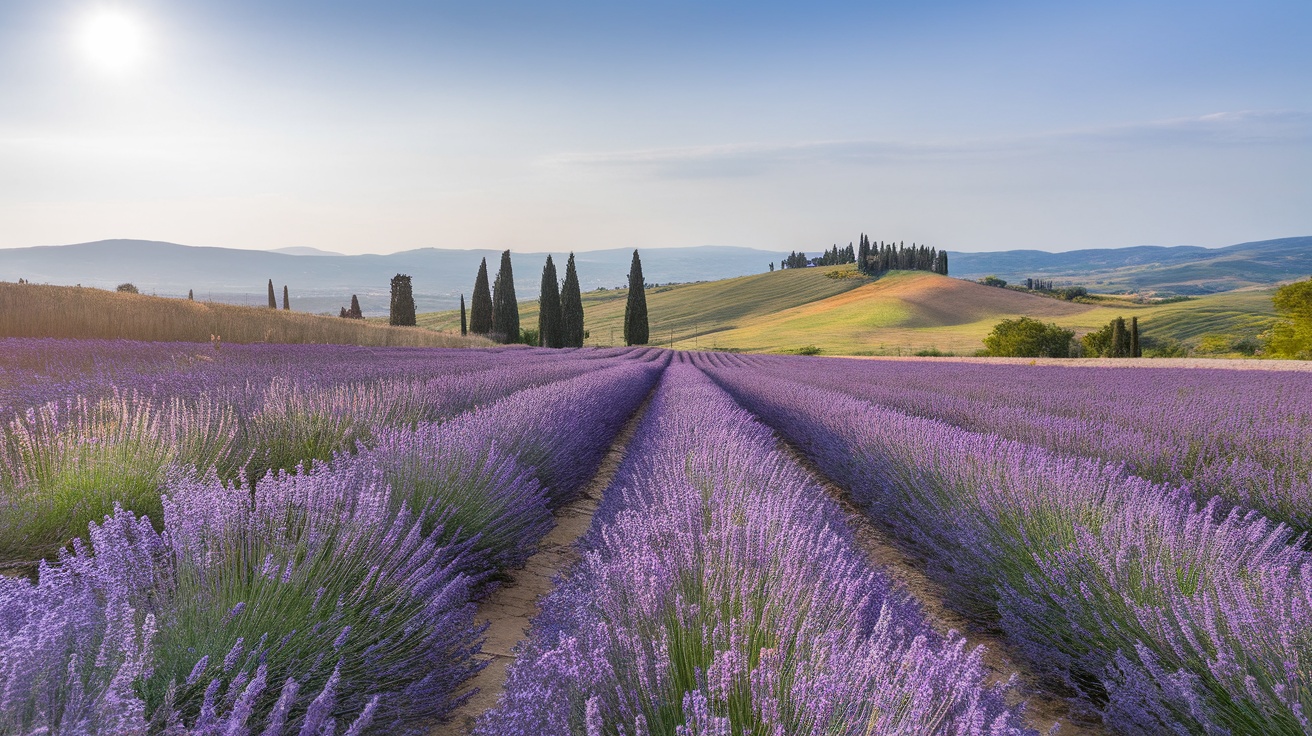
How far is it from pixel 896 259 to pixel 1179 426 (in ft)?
318

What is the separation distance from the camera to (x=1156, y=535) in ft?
8.16

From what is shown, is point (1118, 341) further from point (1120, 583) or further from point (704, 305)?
point (704, 305)

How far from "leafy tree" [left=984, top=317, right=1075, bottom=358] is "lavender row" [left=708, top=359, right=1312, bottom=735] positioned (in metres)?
35.7

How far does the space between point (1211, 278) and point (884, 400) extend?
804 ft

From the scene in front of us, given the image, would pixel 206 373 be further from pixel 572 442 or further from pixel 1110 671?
pixel 1110 671

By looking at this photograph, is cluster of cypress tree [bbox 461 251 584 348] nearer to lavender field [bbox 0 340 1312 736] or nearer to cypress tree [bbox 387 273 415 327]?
cypress tree [bbox 387 273 415 327]

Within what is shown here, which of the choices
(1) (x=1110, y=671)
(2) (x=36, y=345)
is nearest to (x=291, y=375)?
(2) (x=36, y=345)

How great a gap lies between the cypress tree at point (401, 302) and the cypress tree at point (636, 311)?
12.4m

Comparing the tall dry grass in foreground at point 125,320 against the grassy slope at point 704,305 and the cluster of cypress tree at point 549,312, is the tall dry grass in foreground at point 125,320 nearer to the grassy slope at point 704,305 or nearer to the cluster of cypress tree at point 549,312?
the cluster of cypress tree at point 549,312

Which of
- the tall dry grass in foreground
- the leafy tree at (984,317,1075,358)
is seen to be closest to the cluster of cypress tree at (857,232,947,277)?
the leafy tree at (984,317,1075,358)

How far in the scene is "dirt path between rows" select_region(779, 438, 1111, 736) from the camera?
2.17 m

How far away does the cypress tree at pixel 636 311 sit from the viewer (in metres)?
38.8

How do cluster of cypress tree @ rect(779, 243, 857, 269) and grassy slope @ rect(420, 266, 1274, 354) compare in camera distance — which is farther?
cluster of cypress tree @ rect(779, 243, 857, 269)

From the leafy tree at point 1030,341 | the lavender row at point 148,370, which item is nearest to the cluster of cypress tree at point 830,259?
the leafy tree at point 1030,341
